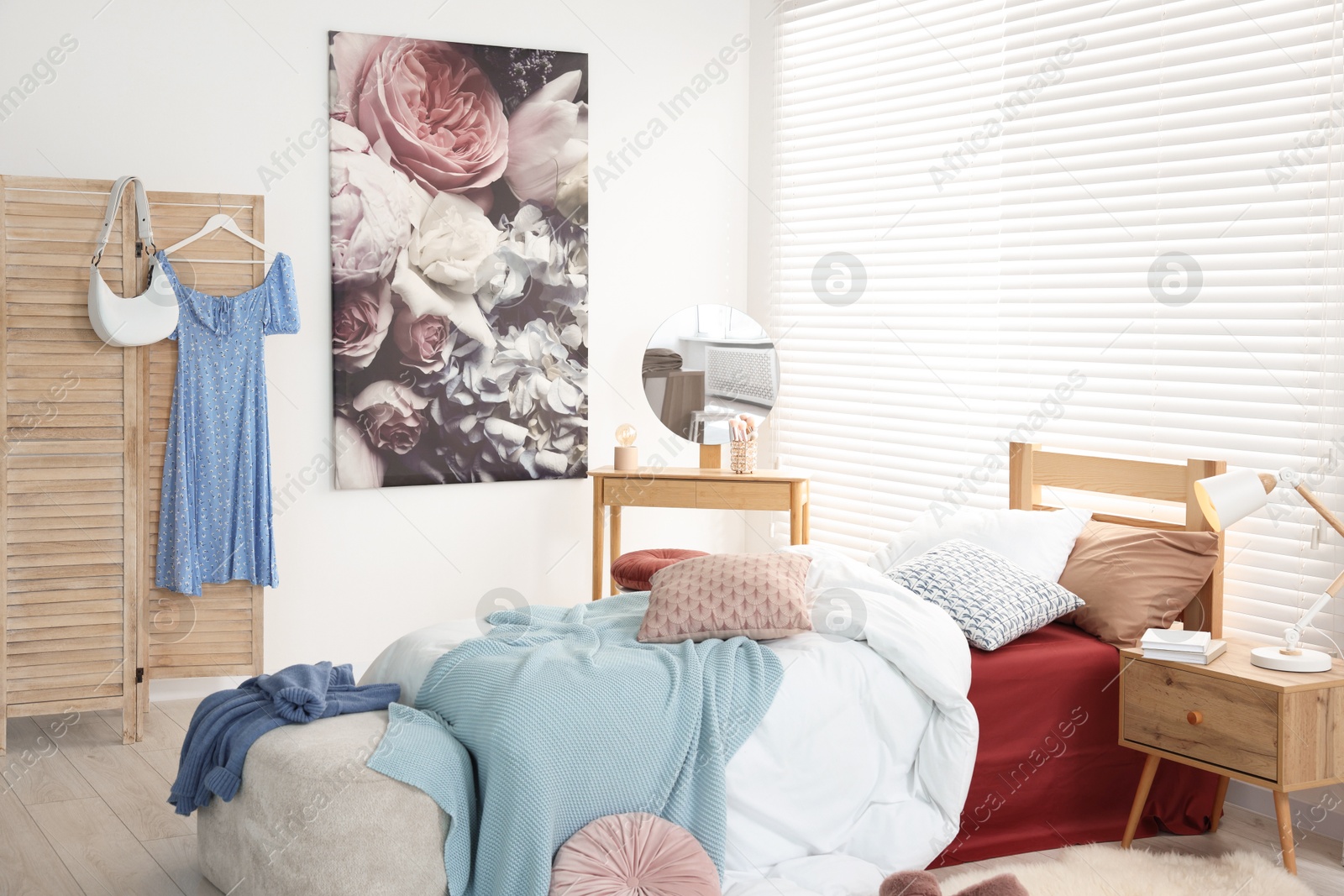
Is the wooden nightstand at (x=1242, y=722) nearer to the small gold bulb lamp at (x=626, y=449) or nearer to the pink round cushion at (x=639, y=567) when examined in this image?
the pink round cushion at (x=639, y=567)

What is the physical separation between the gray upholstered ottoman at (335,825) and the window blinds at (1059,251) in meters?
2.23

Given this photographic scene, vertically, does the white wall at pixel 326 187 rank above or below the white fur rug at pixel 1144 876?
above

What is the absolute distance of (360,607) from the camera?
451 centimetres

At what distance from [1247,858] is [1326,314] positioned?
1.42m

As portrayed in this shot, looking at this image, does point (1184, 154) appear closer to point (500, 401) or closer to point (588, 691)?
point (588, 691)

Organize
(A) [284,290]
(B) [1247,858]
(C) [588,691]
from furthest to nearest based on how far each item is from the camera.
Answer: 1. (A) [284,290]
2. (B) [1247,858]
3. (C) [588,691]

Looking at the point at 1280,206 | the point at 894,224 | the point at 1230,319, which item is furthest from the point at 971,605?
the point at 894,224

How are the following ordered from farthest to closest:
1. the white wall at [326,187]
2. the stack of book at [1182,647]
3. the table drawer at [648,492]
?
1. the table drawer at [648,492]
2. the white wall at [326,187]
3. the stack of book at [1182,647]

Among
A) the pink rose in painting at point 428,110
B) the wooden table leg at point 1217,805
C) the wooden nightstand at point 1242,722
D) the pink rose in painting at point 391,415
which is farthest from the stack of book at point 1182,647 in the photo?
the pink rose in painting at point 428,110

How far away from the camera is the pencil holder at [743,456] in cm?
452

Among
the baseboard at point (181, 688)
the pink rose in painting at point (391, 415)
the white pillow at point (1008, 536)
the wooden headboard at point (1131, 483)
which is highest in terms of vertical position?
the pink rose in painting at point (391, 415)

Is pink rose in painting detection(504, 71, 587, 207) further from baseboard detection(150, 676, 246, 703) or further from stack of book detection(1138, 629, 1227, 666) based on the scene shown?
stack of book detection(1138, 629, 1227, 666)

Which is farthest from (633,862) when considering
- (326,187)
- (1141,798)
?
(326,187)

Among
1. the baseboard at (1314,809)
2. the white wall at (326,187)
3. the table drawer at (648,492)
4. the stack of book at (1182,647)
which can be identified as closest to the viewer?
the stack of book at (1182,647)
